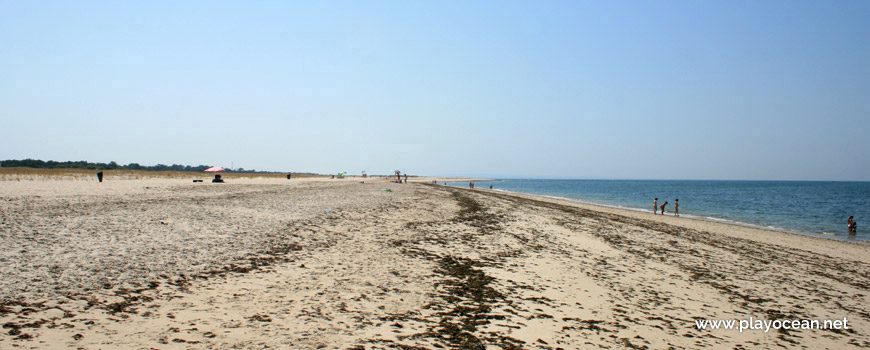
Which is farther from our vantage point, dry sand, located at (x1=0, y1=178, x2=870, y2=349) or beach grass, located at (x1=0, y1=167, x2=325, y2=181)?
beach grass, located at (x1=0, y1=167, x2=325, y2=181)

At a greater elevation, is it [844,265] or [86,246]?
[86,246]

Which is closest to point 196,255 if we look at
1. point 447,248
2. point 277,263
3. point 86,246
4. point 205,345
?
point 277,263

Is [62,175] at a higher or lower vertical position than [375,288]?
higher

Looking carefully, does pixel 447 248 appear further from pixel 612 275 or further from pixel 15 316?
pixel 15 316

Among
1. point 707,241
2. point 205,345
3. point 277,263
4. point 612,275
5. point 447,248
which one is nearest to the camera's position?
point 205,345

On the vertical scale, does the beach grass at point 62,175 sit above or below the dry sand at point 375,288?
above

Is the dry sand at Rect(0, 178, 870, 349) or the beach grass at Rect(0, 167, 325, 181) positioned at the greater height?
the beach grass at Rect(0, 167, 325, 181)

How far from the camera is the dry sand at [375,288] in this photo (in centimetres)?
522

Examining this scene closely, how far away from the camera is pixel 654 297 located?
7898 millimetres

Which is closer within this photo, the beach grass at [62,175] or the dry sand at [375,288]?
the dry sand at [375,288]

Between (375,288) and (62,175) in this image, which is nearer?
(375,288)

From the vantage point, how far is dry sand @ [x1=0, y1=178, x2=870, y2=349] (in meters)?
5.22

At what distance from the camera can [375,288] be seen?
7.36 meters

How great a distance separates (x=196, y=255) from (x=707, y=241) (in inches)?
755
